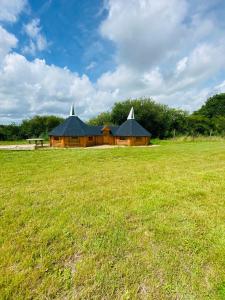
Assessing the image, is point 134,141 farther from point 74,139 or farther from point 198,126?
point 198,126

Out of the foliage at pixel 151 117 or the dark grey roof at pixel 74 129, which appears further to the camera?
the foliage at pixel 151 117

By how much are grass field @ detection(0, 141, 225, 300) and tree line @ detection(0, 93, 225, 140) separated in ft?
100.0

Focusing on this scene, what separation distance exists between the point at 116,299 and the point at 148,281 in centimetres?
46

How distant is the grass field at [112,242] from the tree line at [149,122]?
1200 inches

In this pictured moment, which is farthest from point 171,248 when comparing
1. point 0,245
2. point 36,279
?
point 0,245

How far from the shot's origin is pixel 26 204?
4.43 m

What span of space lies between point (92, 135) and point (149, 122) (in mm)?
14674

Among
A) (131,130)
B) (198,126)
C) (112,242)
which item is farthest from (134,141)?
(112,242)

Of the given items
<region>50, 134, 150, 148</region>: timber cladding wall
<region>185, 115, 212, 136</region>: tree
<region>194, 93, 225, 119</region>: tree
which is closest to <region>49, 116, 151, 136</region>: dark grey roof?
<region>50, 134, 150, 148</region>: timber cladding wall

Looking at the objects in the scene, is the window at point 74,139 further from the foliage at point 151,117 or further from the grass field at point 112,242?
the grass field at point 112,242

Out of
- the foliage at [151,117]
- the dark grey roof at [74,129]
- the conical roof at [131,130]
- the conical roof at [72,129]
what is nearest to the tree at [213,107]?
the foliage at [151,117]

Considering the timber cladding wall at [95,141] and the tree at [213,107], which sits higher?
the tree at [213,107]

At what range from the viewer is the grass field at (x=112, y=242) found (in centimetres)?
228

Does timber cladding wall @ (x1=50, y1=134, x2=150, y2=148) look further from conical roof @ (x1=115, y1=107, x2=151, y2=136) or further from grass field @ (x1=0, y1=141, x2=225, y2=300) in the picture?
grass field @ (x1=0, y1=141, x2=225, y2=300)
